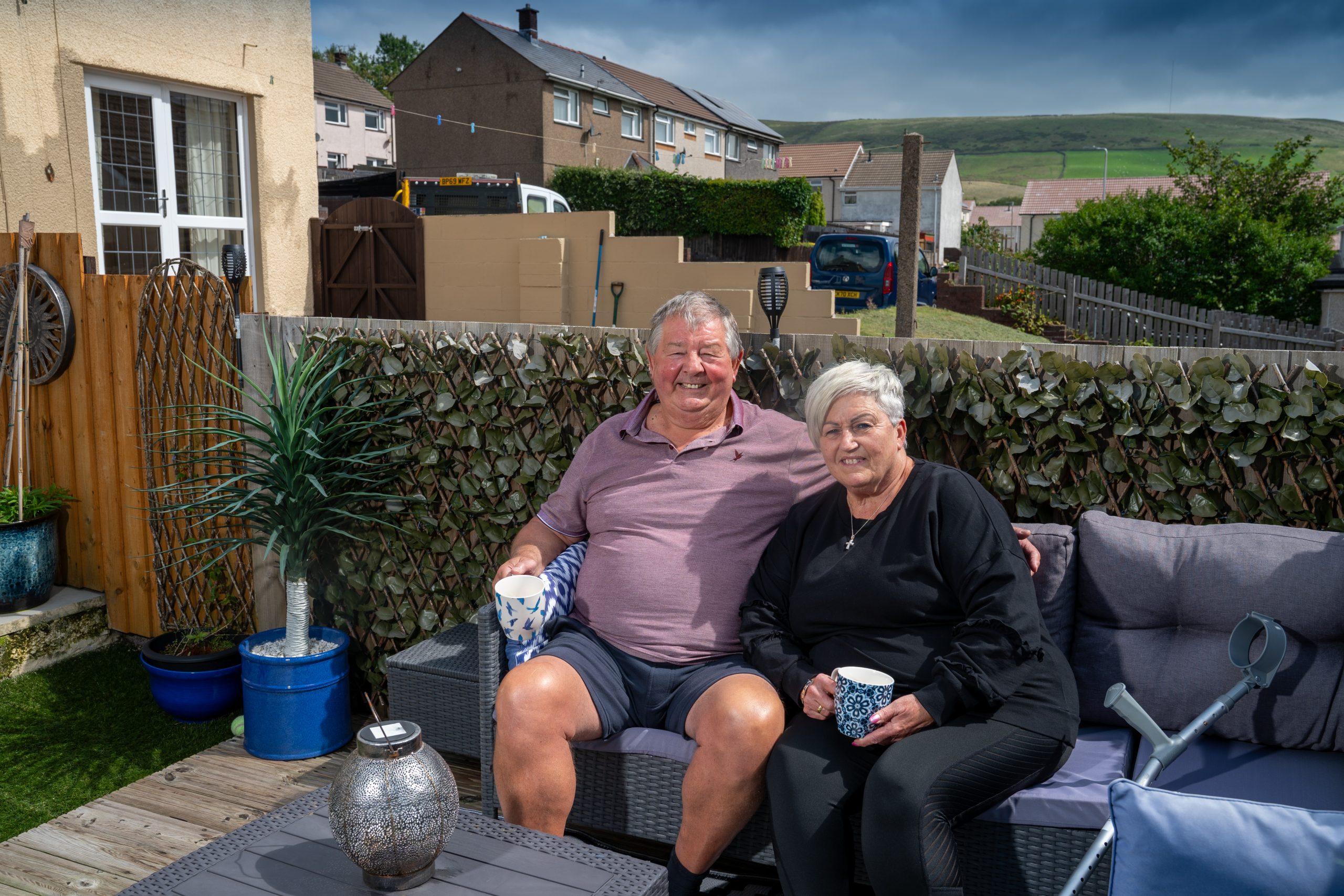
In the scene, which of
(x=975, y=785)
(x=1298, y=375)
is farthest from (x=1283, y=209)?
(x=975, y=785)

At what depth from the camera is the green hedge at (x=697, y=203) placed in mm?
18969

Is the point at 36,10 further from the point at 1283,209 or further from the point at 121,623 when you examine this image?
the point at 1283,209

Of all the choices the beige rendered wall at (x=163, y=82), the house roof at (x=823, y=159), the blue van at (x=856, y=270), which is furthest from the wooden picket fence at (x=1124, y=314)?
the house roof at (x=823, y=159)

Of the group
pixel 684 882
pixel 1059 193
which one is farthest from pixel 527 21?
pixel 1059 193

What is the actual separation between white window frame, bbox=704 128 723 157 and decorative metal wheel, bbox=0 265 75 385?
104ft

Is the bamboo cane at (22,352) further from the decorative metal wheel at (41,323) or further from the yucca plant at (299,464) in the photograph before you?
the yucca plant at (299,464)

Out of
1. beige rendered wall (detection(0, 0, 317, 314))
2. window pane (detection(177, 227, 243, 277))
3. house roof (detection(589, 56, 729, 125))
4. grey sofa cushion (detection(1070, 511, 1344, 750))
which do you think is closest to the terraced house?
house roof (detection(589, 56, 729, 125))

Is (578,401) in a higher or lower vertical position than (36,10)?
lower

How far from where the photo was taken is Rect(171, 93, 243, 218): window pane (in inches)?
256

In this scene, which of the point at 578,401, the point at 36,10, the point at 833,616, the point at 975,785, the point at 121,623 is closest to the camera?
the point at 975,785

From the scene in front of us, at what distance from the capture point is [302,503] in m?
3.39

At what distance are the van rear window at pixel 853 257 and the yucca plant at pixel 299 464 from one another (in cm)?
1156

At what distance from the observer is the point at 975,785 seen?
191 cm

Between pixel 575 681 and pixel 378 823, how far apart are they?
0.81 metres
